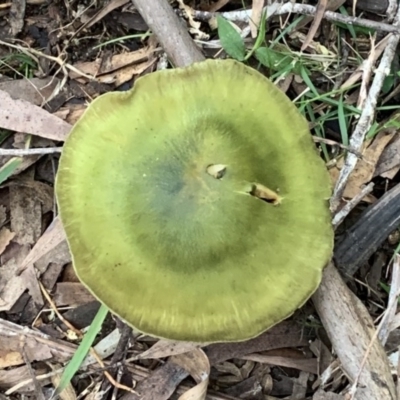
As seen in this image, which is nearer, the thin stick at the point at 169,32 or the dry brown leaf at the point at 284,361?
the thin stick at the point at 169,32

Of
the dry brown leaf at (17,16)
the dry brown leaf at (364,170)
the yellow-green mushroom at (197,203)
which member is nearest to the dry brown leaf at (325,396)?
the yellow-green mushroom at (197,203)

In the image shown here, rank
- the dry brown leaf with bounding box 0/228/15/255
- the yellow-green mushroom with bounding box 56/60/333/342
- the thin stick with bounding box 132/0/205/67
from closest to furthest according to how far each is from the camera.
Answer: the yellow-green mushroom with bounding box 56/60/333/342
the thin stick with bounding box 132/0/205/67
the dry brown leaf with bounding box 0/228/15/255

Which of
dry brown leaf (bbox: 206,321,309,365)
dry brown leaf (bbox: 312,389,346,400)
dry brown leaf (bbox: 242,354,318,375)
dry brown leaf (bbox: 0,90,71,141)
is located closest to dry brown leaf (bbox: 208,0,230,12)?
dry brown leaf (bbox: 0,90,71,141)

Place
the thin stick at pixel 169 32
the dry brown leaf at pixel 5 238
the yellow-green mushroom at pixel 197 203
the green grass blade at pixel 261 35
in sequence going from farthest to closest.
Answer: the dry brown leaf at pixel 5 238
the green grass blade at pixel 261 35
the thin stick at pixel 169 32
the yellow-green mushroom at pixel 197 203

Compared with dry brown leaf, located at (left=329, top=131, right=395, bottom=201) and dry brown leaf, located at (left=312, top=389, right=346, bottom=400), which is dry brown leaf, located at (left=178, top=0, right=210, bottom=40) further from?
dry brown leaf, located at (left=312, top=389, right=346, bottom=400)

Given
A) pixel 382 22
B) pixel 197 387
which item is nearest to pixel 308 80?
pixel 382 22

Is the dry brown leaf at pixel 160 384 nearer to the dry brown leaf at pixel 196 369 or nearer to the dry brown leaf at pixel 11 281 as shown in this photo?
the dry brown leaf at pixel 196 369

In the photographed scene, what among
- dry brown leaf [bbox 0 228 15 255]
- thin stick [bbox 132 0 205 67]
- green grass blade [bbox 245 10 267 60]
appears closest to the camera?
thin stick [bbox 132 0 205 67]
